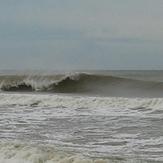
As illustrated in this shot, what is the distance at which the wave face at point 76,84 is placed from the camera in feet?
92.7

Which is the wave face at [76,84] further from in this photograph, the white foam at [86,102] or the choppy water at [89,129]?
the choppy water at [89,129]

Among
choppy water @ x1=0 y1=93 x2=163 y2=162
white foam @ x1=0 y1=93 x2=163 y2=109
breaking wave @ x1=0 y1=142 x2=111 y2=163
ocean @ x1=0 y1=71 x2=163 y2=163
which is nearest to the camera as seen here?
breaking wave @ x1=0 y1=142 x2=111 y2=163

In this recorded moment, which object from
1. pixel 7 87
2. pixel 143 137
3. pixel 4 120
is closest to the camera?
pixel 143 137

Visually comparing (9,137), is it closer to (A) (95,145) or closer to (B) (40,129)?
(B) (40,129)

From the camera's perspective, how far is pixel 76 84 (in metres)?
31.3

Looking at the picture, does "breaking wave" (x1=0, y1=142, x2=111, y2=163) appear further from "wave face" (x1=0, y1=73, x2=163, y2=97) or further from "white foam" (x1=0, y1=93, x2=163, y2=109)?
"wave face" (x1=0, y1=73, x2=163, y2=97)

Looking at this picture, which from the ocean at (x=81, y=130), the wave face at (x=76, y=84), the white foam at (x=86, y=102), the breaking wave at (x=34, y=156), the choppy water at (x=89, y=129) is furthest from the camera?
the wave face at (x=76, y=84)

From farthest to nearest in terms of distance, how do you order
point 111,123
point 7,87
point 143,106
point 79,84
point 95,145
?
point 7,87 → point 79,84 → point 143,106 → point 111,123 → point 95,145

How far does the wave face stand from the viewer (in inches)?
1113

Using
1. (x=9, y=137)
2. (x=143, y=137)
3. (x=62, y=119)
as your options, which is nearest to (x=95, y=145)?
(x=143, y=137)

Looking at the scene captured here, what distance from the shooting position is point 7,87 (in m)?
33.8

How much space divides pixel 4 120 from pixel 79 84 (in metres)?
17.9

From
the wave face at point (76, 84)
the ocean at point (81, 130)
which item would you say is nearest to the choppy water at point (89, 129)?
the ocean at point (81, 130)

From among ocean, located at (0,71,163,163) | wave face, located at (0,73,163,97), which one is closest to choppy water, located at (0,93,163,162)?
ocean, located at (0,71,163,163)
